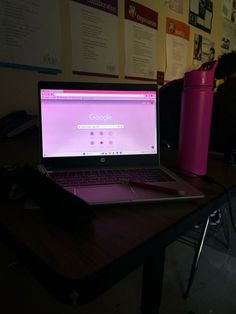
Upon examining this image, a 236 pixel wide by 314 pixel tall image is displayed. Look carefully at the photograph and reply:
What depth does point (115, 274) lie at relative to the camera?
34cm

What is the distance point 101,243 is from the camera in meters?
0.38

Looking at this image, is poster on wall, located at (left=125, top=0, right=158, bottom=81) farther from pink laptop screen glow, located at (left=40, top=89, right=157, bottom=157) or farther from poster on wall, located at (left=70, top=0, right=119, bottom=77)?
pink laptop screen glow, located at (left=40, top=89, right=157, bottom=157)

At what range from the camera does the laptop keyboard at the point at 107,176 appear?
2.04 feet

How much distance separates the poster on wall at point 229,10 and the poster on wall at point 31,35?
2.05m

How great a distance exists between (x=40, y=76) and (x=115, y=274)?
124 centimetres

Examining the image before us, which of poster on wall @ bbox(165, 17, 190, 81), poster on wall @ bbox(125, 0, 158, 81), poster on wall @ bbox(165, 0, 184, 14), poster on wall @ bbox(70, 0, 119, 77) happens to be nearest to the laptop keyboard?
poster on wall @ bbox(70, 0, 119, 77)

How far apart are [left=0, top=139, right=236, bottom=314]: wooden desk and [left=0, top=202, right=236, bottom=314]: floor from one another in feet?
2.18

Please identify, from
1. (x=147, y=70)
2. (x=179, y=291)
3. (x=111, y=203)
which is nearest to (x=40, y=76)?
(x=147, y=70)

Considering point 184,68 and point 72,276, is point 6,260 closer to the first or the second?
point 72,276

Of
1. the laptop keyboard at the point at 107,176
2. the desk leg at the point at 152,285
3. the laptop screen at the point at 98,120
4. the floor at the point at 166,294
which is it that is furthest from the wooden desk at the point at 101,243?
the floor at the point at 166,294

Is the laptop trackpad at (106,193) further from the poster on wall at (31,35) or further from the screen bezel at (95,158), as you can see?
the poster on wall at (31,35)

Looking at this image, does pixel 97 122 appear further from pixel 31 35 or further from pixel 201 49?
pixel 201 49

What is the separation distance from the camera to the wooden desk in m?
0.32

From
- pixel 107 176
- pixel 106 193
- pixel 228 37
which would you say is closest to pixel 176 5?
pixel 228 37
